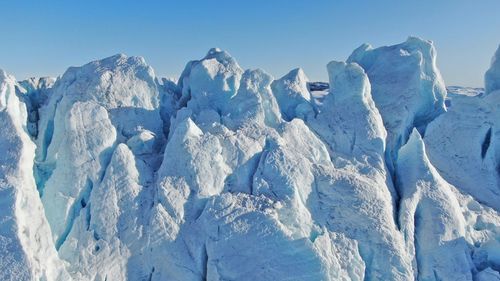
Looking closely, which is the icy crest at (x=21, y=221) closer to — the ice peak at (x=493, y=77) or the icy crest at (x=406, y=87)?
the icy crest at (x=406, y=87)

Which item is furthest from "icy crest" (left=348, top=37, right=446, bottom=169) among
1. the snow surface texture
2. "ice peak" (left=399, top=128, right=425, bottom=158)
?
"ice peak" (left=399, top=128, right=425, bottom=158)

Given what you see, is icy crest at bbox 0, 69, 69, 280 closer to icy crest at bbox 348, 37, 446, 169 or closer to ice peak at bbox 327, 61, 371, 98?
ice peak at bbox 327, 61, 371, 98

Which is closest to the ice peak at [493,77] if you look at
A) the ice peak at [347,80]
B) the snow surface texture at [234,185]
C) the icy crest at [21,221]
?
the snow surface texture at [234,185]

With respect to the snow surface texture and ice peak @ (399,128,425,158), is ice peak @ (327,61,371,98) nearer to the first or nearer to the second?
the snow surface texture

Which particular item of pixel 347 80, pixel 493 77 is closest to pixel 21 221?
pixel 347 80

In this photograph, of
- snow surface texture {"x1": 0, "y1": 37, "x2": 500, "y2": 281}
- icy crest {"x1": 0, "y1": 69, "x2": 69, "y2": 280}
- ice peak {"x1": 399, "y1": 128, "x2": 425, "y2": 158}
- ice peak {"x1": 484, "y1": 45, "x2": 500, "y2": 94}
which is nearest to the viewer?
icy crest {"x1": 0, "y1": 69, "x2": 69, "y2": 280}

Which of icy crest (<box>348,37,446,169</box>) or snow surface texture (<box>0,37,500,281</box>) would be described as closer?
snow surface texture (<box>0,37,500,281</box>)

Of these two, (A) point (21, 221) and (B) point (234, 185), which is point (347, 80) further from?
(A) point (21, 221)

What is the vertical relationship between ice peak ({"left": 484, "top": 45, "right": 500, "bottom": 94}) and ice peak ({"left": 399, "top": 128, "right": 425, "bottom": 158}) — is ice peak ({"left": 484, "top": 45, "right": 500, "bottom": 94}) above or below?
above

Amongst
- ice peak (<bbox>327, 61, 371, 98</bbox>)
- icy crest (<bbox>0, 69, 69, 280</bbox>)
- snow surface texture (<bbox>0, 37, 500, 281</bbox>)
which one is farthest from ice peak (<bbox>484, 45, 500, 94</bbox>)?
icy crest (<bbox>0, 69, 69, 280</bbox>)

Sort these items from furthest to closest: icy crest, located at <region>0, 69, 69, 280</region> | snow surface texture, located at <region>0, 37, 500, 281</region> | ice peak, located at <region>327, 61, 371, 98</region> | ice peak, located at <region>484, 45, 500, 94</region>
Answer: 1. ice peak, located at <region>484, 45, 500, 94</region>
2. ice peak, located at <region>327, 61, 371, 98</region>
3. snow surface texture, located at <region>0, 37, 500, 281</region>
4. icy crest, located at <region>0, 69, 69, 280</region>
